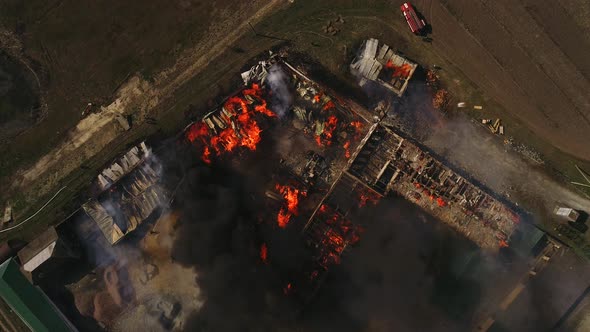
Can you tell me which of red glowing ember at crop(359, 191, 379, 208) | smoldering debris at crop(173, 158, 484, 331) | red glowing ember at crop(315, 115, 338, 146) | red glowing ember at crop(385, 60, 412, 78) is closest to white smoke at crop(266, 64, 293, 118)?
red glowing ember at crop(315, 115, 338, 146)

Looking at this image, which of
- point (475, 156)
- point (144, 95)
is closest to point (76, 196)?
point (144, 95)

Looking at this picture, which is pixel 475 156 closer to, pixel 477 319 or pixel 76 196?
pixel 477 319

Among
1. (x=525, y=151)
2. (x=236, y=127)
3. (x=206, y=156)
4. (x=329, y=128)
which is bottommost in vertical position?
(x=206, y=156)

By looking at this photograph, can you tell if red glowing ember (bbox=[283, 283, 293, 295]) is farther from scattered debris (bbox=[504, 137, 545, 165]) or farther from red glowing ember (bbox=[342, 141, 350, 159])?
scattered debris (bbox=[504, 137, 545, 165])

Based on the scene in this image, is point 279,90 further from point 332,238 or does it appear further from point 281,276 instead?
point 281,276

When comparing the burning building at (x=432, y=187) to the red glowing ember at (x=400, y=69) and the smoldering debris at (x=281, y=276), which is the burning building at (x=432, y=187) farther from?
the red glowing ember at (x=400, y=69)

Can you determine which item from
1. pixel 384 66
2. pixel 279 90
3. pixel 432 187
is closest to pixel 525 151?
pixel 432 187
